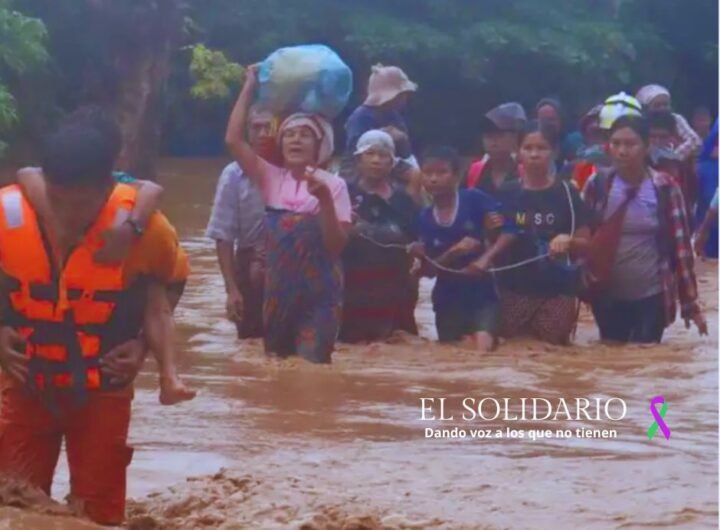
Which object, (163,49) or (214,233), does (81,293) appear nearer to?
(214,233)

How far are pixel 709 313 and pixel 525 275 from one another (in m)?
2.71

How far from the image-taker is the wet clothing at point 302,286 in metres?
8.66

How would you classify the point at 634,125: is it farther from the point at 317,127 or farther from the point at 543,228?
the point at 317,127

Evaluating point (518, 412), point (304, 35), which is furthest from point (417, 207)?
point (304, 35)

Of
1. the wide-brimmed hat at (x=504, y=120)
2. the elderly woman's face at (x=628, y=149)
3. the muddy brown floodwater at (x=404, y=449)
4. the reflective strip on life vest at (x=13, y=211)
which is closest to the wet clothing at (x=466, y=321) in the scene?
the muddy brown floodwater at (x=404, y=449)

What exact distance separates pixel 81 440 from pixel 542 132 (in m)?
5.43

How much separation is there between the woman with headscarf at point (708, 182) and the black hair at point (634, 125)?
5.67m

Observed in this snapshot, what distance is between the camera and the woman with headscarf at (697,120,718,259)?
15961 mm

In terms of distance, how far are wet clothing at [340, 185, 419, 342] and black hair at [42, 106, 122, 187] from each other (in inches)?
197

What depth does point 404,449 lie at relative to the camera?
23.1 feet

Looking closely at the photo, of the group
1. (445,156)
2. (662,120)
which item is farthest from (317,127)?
(662,120)

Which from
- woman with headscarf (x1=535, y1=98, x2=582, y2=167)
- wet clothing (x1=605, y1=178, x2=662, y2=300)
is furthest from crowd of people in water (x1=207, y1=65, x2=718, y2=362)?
woman with headscarf (x1=535, y1=98, x2=582, y2=167)

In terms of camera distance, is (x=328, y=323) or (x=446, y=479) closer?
(x=446, y=479)

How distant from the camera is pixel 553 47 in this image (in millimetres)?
31469
